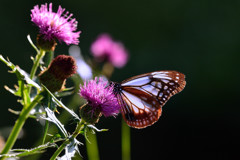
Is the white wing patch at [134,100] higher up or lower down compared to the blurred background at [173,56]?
lower down

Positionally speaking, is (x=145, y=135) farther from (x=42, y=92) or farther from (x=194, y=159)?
(x=42, y=92)

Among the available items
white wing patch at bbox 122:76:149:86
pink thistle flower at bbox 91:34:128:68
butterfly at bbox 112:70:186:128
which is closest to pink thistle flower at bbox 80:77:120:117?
butterfly at bbox 112:70:186:128

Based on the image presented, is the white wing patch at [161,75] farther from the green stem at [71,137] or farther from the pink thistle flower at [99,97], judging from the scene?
the green stem at [71,137]

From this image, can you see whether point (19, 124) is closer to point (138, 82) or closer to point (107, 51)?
point (138, 82)

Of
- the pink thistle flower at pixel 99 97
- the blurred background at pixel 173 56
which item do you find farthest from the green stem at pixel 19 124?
the blurred background at pixel 173 56

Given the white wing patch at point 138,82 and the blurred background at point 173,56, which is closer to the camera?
the white wing patch at point 138,82

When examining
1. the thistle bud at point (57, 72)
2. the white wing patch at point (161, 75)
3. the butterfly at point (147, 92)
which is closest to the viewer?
the thistle bud at point (57, 72)
